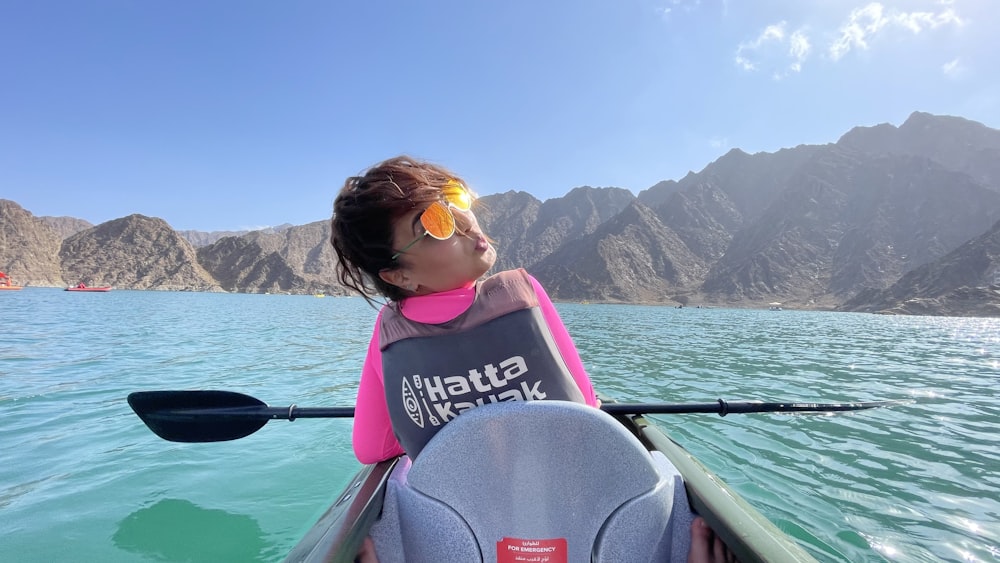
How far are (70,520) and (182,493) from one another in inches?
33.1

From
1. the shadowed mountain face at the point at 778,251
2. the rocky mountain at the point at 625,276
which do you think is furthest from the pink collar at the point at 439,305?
the rocky mountain at the point at 625,276

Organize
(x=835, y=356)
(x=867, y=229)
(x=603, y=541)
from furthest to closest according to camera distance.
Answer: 1. (x=867, y=229)
2. (x=835, y=356)
3. (x=603, y=541)

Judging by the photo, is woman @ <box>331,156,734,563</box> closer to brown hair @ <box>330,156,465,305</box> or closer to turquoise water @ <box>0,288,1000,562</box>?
brown hair @ <box>330,156,465,305</box>

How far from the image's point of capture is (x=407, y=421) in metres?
1.89

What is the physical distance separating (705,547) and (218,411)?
395 cm

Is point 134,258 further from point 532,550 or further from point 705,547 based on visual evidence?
point 705,547

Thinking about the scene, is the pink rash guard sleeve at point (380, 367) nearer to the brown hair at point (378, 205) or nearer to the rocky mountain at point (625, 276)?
the brown hair at point (378, 205)

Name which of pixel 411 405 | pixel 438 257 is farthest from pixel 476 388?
pixel 438 257

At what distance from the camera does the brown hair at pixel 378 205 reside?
5.76 ft

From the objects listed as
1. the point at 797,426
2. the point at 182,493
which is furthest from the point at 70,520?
the point at 797,426

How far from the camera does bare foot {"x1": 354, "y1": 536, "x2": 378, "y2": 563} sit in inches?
76.4

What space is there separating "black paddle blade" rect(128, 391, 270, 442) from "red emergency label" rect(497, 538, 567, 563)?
3055 mm

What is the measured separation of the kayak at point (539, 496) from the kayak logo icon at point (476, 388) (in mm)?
186

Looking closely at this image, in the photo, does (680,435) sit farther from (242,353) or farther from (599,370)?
(242,353)
